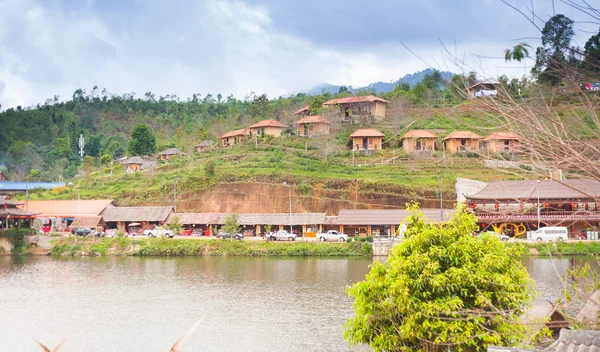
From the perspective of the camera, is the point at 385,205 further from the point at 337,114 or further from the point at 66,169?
the point at 66,169

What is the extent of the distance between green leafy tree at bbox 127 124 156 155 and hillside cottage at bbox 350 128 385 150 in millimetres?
25090

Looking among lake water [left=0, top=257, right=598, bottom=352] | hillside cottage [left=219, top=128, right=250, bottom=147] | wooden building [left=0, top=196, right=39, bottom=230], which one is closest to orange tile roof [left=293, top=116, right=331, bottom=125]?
hillside cottage [left=219, top=128, right=250, bottom=147]

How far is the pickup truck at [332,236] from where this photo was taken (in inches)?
1626

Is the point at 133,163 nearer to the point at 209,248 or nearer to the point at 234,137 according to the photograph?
the point at 234,137

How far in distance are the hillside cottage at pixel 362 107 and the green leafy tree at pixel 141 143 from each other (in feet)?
68.8

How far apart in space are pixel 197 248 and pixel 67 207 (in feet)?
49.8

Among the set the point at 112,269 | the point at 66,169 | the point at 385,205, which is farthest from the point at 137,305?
the point at 66,169

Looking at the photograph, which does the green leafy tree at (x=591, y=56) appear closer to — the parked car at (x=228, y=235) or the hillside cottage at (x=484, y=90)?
the hillside cottage at (x=484, y=90)

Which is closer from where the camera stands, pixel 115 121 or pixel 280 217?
pixel 280 217

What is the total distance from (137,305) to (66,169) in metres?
50.9

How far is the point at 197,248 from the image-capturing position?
41.4 m

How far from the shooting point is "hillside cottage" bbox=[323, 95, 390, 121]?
65.0 metres

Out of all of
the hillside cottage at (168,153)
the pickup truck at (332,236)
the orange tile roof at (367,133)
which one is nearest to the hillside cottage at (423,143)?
the orange tile roof at (367,133)

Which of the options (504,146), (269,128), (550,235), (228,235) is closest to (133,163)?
(269,128)
